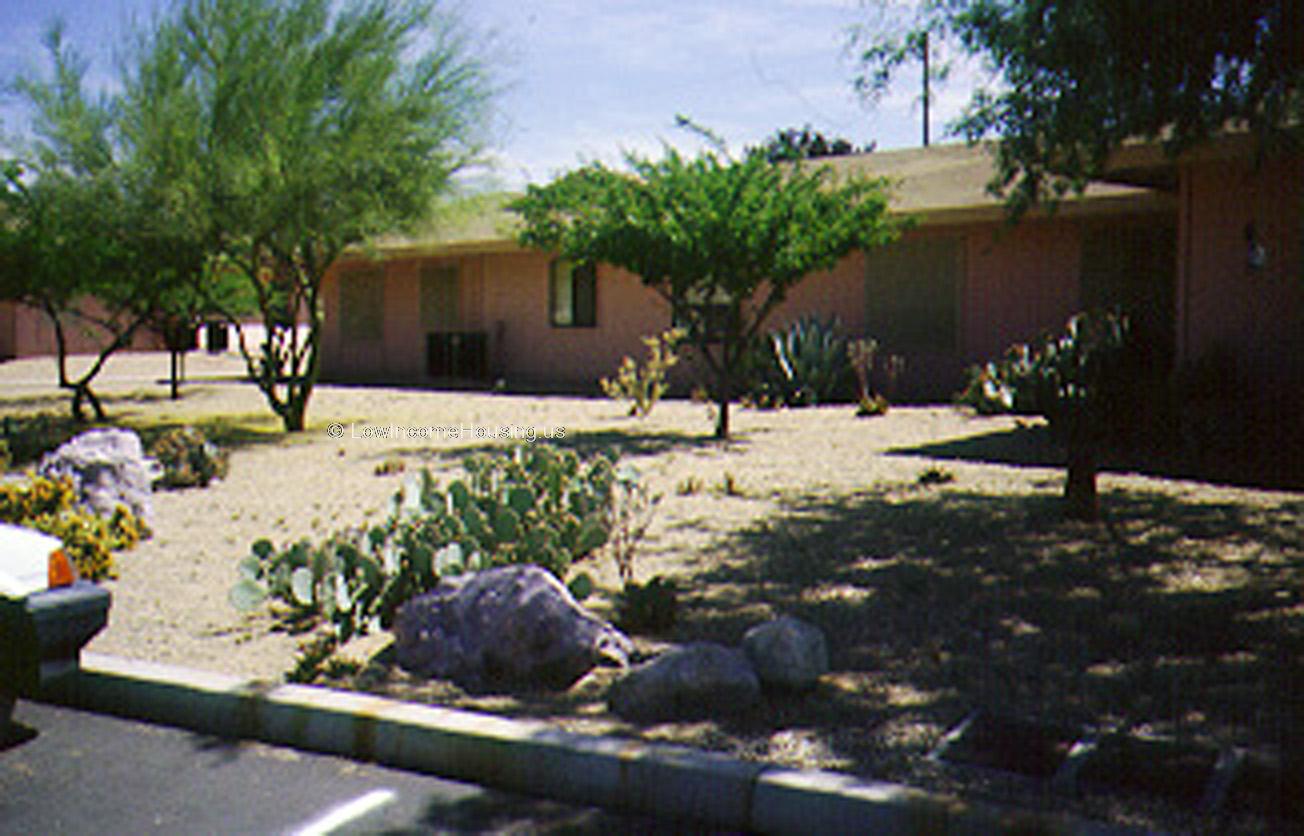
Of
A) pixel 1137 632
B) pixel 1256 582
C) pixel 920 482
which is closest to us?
pixel 1137 632

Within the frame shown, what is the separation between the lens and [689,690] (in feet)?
15.4

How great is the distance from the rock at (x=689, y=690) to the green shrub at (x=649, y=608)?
995 millimetres

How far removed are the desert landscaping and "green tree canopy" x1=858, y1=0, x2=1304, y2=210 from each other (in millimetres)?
2701

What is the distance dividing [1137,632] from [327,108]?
39.7 feet

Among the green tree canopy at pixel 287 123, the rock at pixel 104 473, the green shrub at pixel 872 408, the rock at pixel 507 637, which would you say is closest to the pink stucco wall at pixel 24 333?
the green tree canopy at pixel 287 123

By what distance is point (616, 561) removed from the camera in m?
7.24

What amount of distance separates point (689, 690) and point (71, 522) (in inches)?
170

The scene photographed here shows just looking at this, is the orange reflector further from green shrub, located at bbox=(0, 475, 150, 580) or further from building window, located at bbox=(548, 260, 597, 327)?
building window, located at bbox=(548, 260, 597, 327)

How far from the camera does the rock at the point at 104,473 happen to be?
28.3 ft

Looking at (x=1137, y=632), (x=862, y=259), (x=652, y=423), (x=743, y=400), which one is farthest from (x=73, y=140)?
(x=1137, y=632)

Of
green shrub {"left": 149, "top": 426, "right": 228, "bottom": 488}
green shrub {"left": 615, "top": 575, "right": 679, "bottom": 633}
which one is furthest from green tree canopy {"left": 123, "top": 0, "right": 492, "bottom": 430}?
green shrub {"left": 615, "top": 575, "right": 679, "bottom": 633}

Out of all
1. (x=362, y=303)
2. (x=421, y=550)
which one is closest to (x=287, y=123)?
(x=421, y=550)

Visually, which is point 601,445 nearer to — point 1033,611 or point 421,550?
point 421,550

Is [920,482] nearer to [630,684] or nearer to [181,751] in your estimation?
[630,684]
